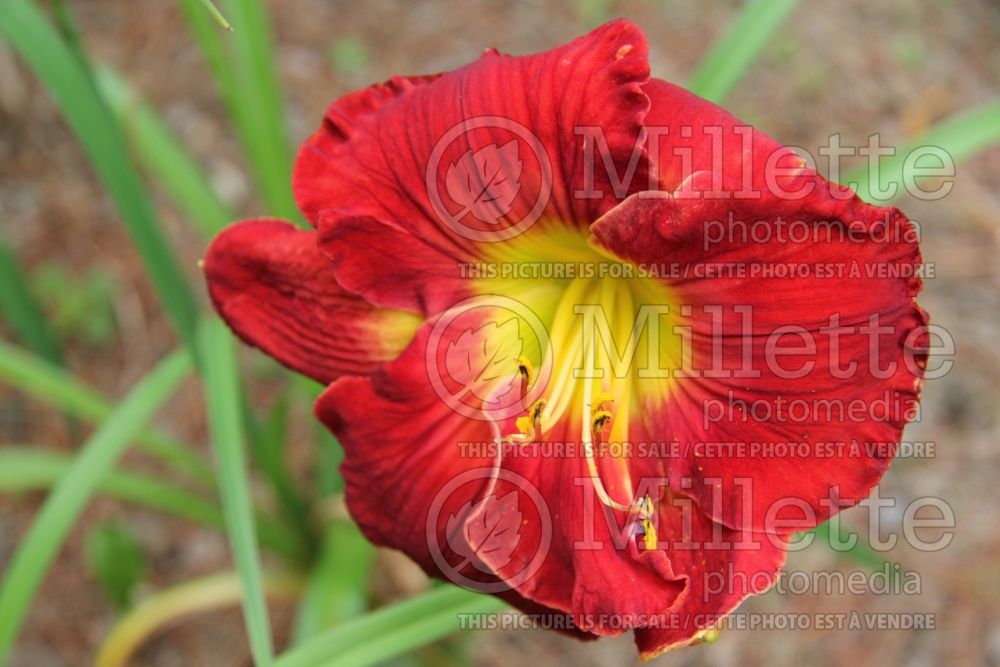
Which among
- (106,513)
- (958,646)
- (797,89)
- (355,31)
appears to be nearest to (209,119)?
(355,31)

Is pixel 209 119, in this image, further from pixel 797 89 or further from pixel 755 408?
pixel 755 408

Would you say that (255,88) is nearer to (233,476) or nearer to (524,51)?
(233,476)

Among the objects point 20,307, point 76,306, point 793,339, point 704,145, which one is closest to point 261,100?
point 20,307

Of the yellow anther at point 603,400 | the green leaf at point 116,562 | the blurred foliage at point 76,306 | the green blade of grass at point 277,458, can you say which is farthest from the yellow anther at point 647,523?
the blurred foliage at point 76,306

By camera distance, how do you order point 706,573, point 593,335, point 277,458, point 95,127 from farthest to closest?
point 277,458 < point 95,127 < point 593,335 < point 706,573

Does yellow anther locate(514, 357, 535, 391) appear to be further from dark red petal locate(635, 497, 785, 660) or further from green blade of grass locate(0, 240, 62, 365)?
green blade of grass locate(0, 240, 62, 365)

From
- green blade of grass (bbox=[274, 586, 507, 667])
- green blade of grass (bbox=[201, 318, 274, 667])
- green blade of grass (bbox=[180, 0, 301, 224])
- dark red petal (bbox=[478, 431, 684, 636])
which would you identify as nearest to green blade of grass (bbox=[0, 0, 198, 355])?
green blade of grass (bbox=[201, 318, 274, 667])

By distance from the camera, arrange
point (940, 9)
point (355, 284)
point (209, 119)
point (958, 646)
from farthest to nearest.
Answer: point (940, 9) → point (209, 119) → point (958, 646) → point (355, 284)
